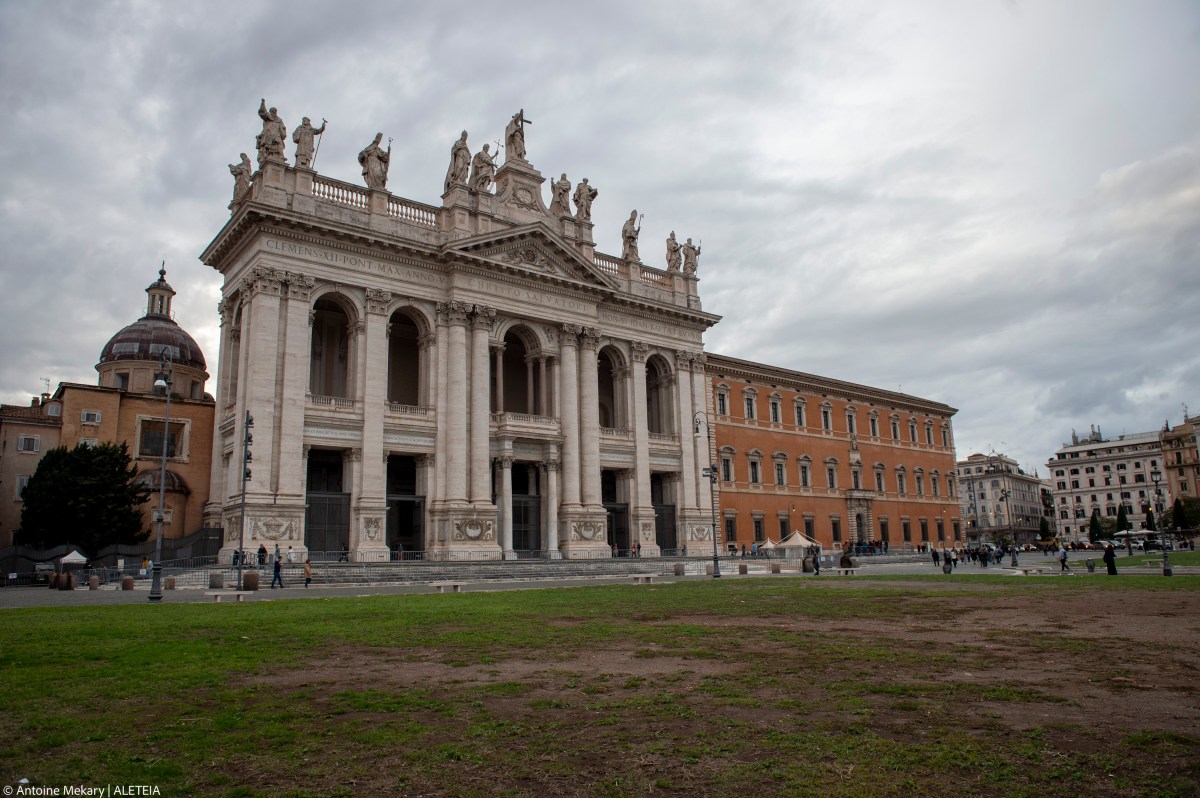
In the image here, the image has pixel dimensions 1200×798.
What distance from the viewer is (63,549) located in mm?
36938

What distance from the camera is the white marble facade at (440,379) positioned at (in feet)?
120

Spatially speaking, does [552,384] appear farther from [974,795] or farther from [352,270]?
[974,795]

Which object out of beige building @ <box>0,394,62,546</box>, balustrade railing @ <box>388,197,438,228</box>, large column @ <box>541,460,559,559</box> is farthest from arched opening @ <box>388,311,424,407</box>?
beige building @ <box>0,394,62,546</box>

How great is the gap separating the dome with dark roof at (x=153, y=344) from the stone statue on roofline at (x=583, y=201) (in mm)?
28816

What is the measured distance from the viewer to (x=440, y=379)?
4062 centimetres

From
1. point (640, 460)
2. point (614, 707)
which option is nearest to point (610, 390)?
point (640, 460)

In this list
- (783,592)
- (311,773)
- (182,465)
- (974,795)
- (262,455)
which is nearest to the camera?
(974,795)

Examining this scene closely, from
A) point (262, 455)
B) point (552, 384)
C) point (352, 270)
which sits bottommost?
point (262, 455)

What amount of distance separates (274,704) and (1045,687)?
7.21 meters

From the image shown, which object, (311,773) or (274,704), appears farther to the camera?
(274,704)

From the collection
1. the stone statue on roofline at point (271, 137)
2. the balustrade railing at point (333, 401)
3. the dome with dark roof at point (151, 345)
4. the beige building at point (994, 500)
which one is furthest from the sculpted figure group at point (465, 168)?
the beige building at point (994, 500)

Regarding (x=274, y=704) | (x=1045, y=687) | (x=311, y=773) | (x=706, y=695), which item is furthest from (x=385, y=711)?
(x=1045, y=687)

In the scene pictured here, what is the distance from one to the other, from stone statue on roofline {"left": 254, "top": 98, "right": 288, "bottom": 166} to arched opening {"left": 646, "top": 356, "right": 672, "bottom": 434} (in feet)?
77.7

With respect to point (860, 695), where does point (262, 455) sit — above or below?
above
